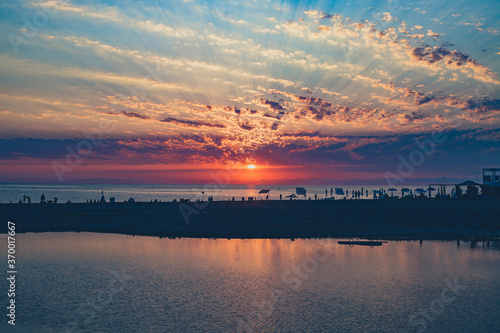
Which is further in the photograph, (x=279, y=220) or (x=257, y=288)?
(x=279, y=220)

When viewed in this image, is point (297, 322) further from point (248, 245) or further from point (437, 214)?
point (437, 214)

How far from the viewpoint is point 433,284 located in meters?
32.6

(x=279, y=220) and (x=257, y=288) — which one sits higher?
(x=279, y=220)

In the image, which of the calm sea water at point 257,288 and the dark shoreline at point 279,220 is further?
the dark shoreline at point 279,220

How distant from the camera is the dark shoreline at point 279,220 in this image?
59.4m

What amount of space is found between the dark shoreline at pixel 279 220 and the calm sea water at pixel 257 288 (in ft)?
30.9

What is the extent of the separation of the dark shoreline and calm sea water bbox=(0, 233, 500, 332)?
943 centimetres

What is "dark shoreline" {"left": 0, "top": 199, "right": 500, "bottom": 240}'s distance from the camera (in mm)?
59375

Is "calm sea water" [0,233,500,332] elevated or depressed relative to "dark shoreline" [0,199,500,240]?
depressed

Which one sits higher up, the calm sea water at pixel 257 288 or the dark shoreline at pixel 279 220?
the dark shoreline at pixel 279 220

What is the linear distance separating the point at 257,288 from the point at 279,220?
38.4 meters

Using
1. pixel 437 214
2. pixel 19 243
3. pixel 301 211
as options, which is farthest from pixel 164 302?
pixel 437 214

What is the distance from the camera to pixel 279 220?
226 feet

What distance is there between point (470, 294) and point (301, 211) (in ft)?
152
